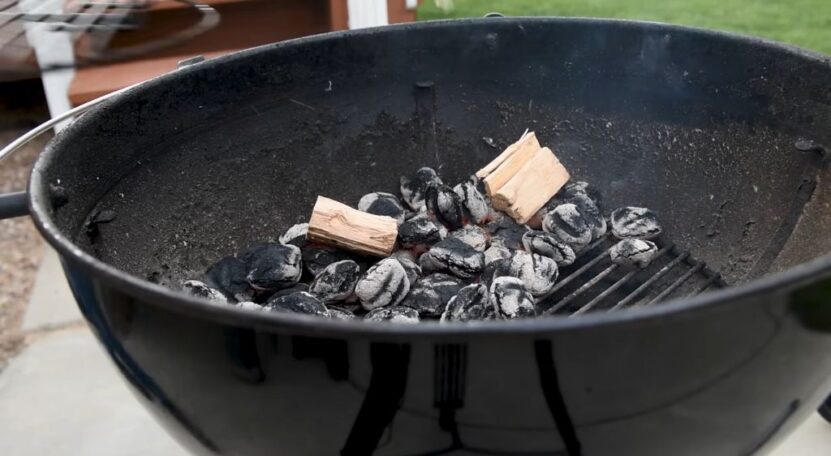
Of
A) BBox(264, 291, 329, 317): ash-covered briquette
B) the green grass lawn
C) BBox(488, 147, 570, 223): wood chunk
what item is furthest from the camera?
the green grass lawn

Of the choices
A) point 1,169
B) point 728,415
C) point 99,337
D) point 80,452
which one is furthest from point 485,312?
point 1,169

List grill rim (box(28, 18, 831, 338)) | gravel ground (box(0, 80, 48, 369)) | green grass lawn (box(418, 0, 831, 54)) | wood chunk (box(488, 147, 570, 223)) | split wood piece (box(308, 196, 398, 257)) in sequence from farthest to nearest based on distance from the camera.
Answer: green grass lawn (box(418, 0, 831, 54))
gravel ground (box(0, 80, 48, 369))
wood chunk (box(488, 147, 570, 223))
split wood piece (box(308, 196, 398, 257))
grill rim (box(28, 18, 831, 338))

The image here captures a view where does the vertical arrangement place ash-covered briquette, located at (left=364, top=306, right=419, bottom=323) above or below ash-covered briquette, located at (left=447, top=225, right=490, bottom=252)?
above

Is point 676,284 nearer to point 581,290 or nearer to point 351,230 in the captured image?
point 581,290

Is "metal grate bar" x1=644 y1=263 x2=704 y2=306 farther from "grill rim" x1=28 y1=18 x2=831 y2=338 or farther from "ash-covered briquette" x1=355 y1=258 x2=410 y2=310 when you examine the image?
"grill rim" x1=28 y1=18 x2=831 y2=338

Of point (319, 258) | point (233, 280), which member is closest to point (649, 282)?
point (319, 258)

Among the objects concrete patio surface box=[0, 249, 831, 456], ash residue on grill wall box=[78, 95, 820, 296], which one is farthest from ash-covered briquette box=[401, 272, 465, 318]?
concrete patio surface box=[0, 249, 831, 456]
